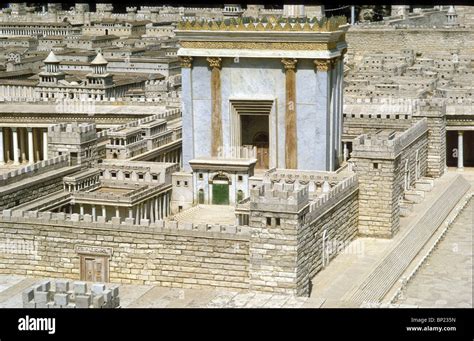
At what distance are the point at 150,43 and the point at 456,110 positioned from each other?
64.0 metres

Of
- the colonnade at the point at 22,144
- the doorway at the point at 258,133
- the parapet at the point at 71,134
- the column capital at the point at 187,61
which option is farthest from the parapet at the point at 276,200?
the colonnade at the point at 22,144

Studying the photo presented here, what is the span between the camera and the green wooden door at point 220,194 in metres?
45.7

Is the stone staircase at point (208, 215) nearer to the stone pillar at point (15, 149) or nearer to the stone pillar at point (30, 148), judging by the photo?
the stone pillar at point (30, 148)

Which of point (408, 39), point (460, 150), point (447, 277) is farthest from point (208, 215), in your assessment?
point (408, 39)

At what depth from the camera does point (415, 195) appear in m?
49.1

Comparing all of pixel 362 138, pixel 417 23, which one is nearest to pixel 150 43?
pixel 417 23

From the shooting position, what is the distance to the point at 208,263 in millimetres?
34219

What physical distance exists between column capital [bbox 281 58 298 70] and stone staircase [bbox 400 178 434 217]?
8.12 metres

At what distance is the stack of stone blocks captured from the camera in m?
26.1

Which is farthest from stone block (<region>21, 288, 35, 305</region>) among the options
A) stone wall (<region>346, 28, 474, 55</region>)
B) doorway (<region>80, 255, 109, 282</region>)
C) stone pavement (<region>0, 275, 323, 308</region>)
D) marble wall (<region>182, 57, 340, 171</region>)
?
stone wall (<region>346, 28, 474, 55</region>)

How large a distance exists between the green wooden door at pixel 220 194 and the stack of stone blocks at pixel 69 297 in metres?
18.2

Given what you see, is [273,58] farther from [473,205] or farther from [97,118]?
[97,118]

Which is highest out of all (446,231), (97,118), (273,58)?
(273,58)

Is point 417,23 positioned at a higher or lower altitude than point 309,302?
higher
